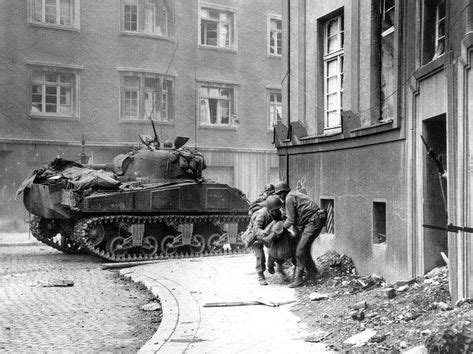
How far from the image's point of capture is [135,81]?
90.1ft

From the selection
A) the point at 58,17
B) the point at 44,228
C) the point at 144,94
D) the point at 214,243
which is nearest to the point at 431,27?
the point at 214,243

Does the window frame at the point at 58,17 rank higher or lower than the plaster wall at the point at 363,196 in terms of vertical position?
higher

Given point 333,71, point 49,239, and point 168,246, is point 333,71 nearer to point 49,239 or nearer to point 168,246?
point 168,246

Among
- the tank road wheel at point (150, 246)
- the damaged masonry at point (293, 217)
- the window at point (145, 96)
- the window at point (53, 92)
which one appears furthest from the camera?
the window at point (145, 96)

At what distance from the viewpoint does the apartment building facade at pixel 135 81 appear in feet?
81.4

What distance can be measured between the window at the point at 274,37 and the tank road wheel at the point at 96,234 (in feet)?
57.2

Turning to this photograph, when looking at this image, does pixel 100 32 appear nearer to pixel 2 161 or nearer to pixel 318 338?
pixel 2 161

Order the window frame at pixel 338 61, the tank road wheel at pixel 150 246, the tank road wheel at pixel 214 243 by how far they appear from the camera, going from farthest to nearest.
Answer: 1. the tank road wheel at pixel 214 243
2. the tank road wheel at pixel 150 246
3. the window frame at pixel 338 61

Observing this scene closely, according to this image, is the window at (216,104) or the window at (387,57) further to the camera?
the window at (216,104)

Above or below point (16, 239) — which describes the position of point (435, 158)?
above

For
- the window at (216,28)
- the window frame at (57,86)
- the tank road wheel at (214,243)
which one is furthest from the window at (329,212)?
the window at (216,28)

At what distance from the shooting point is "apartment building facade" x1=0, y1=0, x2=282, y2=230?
24.8m

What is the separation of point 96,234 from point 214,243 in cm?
328

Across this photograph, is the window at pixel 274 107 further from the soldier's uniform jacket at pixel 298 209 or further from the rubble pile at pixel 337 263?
the soldier's uniform jacket at pixel 298 209
